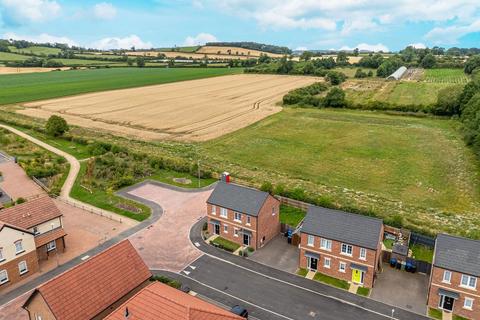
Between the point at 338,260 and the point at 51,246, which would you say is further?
the point at 51,246

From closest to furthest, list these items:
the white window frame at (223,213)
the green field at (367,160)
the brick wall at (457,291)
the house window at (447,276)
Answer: the brick wall at (457,291)
the house window at (447,276)
the white window frame at (223,213)
the green field at (367,160)

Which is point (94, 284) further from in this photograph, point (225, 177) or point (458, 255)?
point (225, 177)

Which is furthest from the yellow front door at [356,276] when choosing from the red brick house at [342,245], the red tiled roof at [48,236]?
the red tiled roof at [48,236]

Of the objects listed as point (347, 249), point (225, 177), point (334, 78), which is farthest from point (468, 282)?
point (334, 78)

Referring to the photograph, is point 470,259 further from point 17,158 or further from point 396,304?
point 17,158

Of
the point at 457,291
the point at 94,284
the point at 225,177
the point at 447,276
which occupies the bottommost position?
the point at 457,291

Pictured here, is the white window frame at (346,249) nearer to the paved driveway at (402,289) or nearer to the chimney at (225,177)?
the paved driveway at (402,289)
